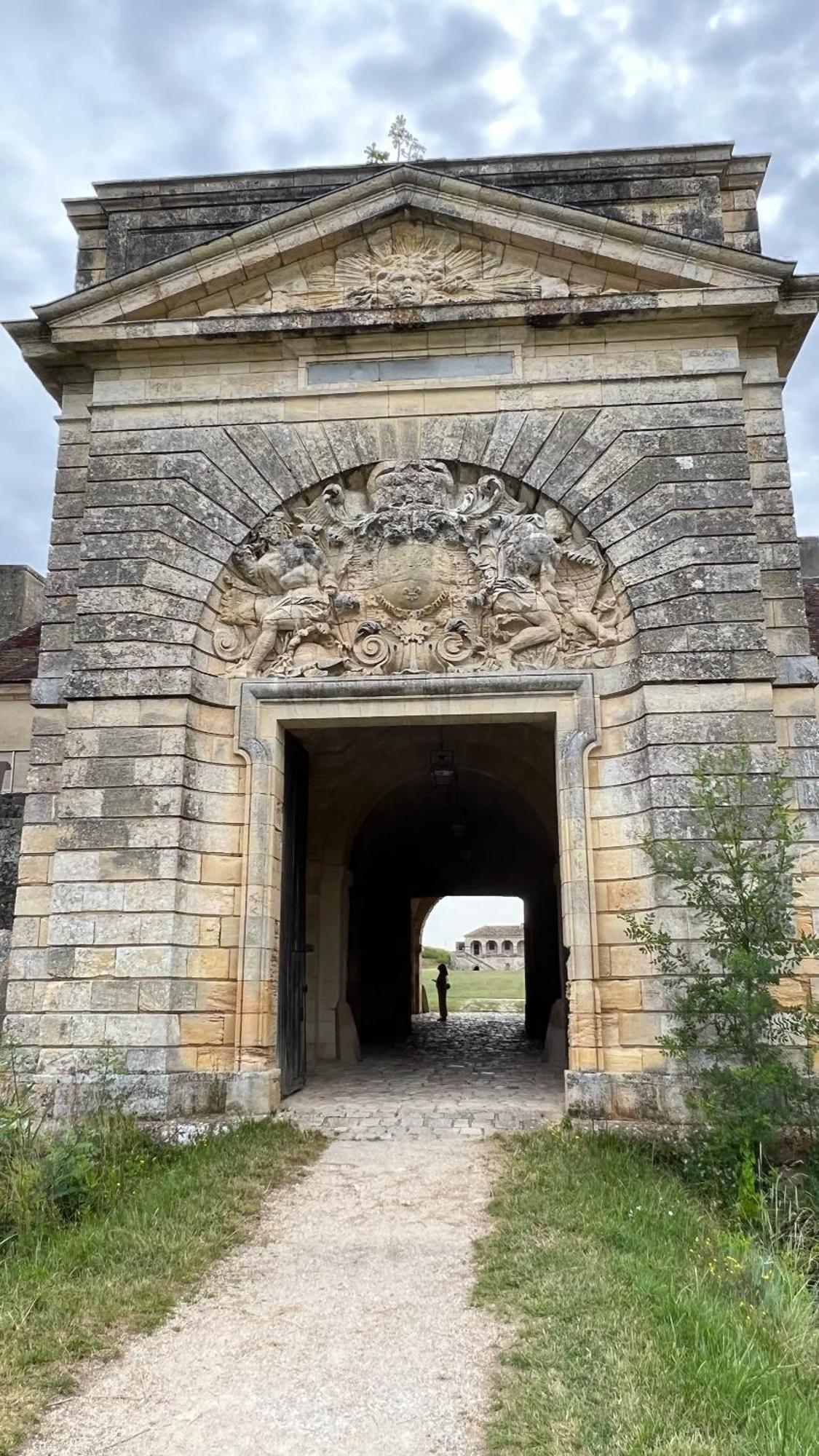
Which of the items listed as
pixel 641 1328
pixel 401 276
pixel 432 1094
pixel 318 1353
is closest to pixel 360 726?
pixel 432 1094

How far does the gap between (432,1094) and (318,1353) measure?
4.03m

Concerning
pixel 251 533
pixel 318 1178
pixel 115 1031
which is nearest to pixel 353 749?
pixel 251 533

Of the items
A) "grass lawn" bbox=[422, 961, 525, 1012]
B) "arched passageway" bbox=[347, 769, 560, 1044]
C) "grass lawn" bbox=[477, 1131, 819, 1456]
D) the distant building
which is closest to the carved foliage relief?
"arched passageway" bbox=[347, 769, 560, 1044]

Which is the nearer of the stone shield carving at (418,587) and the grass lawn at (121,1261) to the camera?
the grass lawn at (121,1261)

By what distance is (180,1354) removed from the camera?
3383 millimetres

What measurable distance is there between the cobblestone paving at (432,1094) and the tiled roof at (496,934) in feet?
97.5

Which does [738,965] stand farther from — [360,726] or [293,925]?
[293,925]

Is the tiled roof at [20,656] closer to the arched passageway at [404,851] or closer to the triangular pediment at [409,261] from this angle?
the arched passageway at [404,851]

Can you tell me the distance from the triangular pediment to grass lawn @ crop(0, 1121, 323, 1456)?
5781 millimetres

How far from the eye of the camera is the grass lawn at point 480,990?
2131cm

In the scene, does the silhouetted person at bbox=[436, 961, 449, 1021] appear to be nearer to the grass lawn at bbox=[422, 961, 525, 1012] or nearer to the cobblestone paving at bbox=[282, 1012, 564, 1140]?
the grass lawn at bbox=[422, 961, 525, 1012]

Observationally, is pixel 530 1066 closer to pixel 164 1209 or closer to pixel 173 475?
pixel 164 1209

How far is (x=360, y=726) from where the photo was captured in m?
6.93

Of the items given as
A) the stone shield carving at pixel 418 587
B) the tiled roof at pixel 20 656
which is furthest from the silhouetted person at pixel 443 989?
the stone shield carving at pixel 418 587
